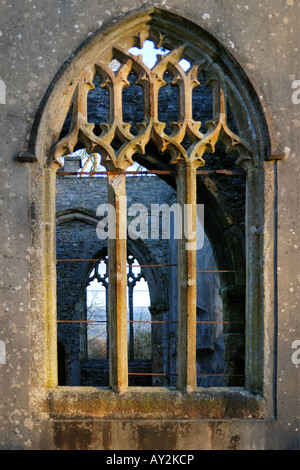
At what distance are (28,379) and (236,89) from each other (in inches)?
95.7

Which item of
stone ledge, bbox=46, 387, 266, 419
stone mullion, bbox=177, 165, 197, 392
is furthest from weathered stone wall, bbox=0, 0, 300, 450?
stone mullion, bbox=177, 165, 197, 392

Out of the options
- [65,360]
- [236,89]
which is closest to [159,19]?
[236,89]

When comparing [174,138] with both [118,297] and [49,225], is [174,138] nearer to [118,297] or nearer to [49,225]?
[49,225]

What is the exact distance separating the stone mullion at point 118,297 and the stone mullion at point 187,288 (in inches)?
15.2

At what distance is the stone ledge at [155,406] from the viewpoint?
3.02 meters

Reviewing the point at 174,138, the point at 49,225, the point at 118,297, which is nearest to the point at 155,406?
the point at 118,297

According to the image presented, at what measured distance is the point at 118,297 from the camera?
3.08 meters

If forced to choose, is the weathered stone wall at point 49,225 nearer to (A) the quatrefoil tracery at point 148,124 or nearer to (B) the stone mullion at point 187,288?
(A) the quatrefoil tracery at point 148,124

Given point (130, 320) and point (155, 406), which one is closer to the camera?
point (155, 406)

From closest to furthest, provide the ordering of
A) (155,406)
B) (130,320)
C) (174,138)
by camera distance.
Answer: (155,406)
(174,138)
(130,320)

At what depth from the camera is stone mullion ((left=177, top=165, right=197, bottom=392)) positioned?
3078 mm

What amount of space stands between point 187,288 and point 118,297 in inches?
18.7

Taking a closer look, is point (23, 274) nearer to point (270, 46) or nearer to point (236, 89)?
point (236, 89)

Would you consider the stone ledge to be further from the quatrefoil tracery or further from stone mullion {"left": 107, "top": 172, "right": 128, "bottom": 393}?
the quatrefoil tracery
